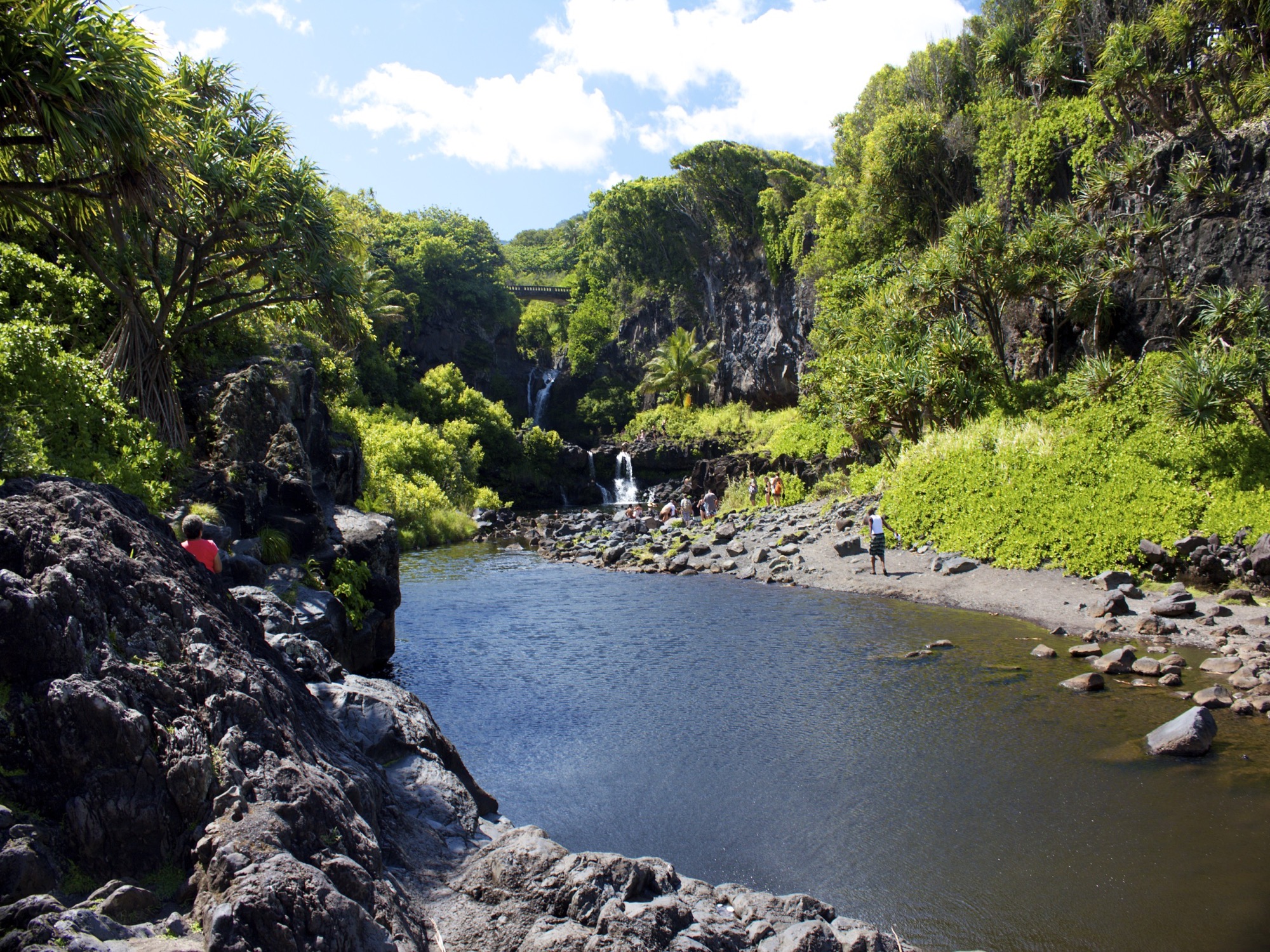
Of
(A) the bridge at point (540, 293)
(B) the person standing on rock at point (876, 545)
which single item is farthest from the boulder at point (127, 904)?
(A) the bridge at point (540, 293)

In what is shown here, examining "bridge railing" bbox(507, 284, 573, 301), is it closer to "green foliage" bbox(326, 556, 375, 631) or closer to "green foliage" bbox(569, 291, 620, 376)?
"green foliage" bbox(569, 291, 620, 376)

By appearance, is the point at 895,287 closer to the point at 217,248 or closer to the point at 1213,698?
the point at 1213,698

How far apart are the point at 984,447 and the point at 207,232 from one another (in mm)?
21117

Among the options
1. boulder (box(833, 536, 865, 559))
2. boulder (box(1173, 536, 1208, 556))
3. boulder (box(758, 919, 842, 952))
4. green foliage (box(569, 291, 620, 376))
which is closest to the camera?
boulder (box(758, 919, 842, 952))

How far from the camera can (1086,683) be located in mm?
11562

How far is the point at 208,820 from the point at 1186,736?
410 inches

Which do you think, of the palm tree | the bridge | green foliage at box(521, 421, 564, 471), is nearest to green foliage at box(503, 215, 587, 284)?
the bridge

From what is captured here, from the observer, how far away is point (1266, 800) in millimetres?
8109

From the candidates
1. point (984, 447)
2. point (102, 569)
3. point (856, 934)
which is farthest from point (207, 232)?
point (984, 447)

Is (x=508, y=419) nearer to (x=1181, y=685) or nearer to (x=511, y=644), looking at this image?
(x=511, y=644)

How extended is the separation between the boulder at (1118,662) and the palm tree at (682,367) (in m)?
42.5

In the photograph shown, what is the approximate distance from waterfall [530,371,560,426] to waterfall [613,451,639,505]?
38.4 ft

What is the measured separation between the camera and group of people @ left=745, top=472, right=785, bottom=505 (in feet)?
113

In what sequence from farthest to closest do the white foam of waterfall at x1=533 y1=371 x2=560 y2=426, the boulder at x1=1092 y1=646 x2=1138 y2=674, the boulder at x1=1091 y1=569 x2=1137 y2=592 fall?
the white foam of waterfall at x1=533 y1=371 x2=560 y2=426 → the boulder at x1=1091 y1=569 x2=1137 y2=592 → the boulder at x1=1092 y1=646 x2=1138 y2=674
